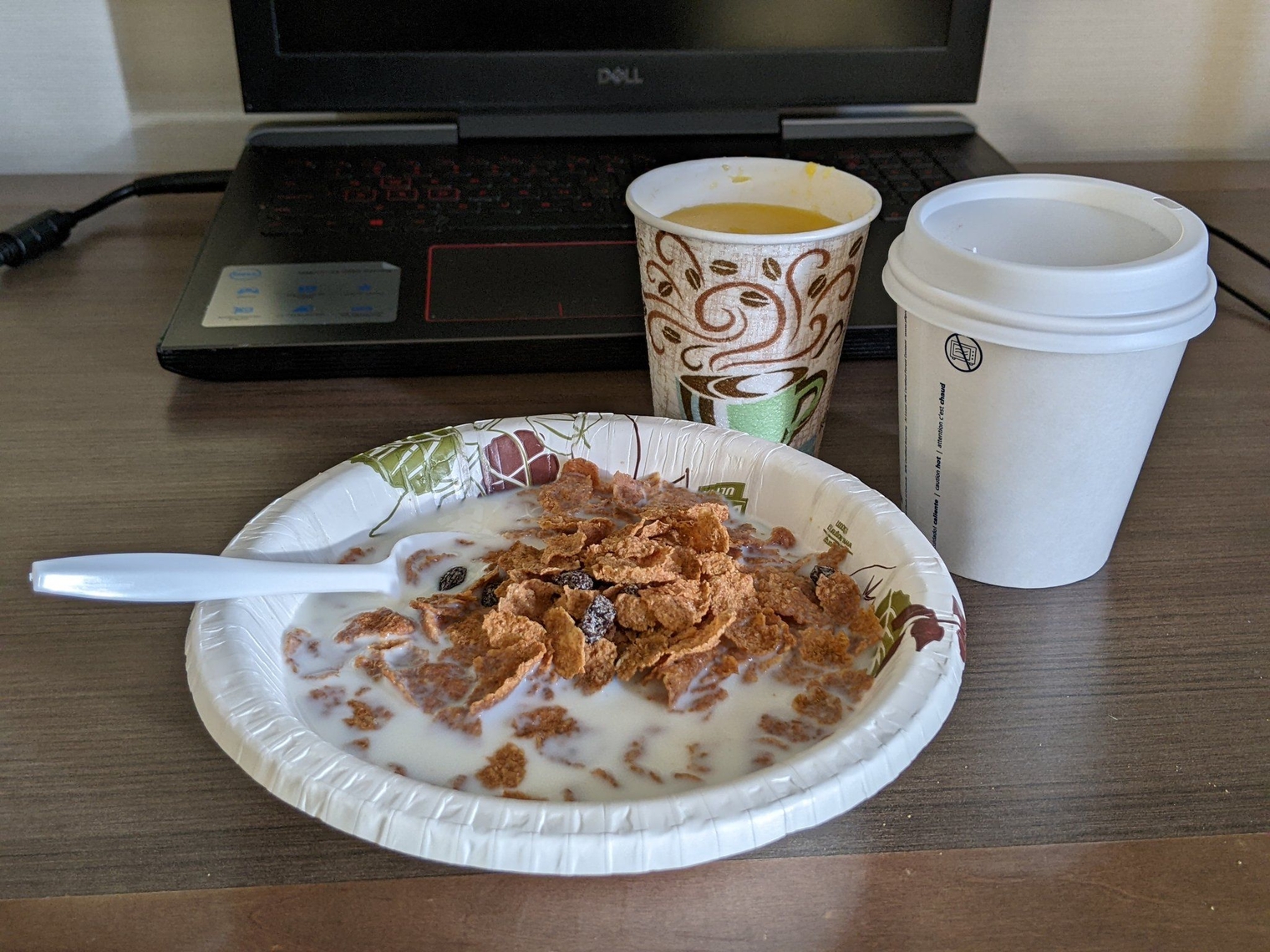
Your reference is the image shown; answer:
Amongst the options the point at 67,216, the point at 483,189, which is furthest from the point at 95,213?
the point at 483,189

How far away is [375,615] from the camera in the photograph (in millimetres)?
415

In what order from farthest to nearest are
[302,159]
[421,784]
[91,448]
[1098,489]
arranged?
1. [302,159]
2. [91,448]
3. [1098,489]
4. [421,784]

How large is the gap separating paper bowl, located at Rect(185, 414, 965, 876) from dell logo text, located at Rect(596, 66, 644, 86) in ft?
1.28

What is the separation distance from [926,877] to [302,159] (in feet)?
2.29

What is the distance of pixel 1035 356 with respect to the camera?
40cm

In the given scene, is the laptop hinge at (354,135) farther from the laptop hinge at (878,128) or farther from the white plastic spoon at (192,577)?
the white plastic spoon at (192,577)

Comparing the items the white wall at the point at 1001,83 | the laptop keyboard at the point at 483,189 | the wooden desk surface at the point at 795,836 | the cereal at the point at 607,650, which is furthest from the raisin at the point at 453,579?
the white wall at the point at 1001,83

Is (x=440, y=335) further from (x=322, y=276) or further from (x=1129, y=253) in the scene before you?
(x=1129, y=253)

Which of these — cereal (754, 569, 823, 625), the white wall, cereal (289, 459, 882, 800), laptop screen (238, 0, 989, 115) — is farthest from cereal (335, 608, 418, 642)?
the white wall

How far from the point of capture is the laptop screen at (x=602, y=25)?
763mm

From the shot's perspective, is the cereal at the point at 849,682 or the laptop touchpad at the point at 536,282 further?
the laptop touchpad at the point at 536,282

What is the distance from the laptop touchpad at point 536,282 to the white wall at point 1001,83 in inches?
15.2

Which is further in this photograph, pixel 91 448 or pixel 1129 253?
pixel 91 448

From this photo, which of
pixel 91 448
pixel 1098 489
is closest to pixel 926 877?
pixel 1098 489
